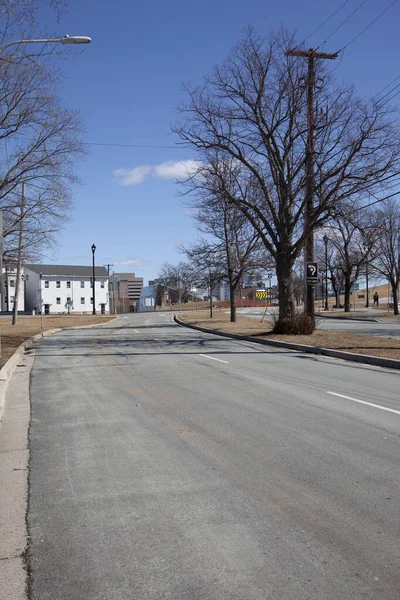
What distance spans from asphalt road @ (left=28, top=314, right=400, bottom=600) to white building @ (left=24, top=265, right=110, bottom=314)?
85034mm

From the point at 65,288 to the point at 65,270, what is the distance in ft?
14.3

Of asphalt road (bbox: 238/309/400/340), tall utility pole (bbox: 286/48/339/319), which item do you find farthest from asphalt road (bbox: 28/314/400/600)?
asphalt road (bbox: 238/309/400/340)

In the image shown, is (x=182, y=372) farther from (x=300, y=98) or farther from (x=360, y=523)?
Answer: (x=300, y=98)

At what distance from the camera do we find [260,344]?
2147cm

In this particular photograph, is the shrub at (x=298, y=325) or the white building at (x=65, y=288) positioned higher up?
the white building at (x=65, y=288)

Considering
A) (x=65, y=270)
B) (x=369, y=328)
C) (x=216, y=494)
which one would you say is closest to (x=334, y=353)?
(x=216, y=494)

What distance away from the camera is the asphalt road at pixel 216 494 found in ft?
11.5

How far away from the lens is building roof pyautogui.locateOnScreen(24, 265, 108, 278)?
95812mm

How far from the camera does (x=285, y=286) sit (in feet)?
77.7

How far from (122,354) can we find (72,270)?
8489 cm

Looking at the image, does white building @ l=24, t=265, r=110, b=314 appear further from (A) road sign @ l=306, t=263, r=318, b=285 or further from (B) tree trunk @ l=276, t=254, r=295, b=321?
(A) road sign @ l=306, t=263, r=318, b=285

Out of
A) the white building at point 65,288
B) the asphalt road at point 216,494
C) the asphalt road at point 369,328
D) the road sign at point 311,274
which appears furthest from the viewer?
the white building at point 65,288

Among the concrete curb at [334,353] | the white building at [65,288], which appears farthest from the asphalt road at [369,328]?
the white building at [65,288]

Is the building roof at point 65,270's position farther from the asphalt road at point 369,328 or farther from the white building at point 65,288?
the asphalt road at point 369,328
